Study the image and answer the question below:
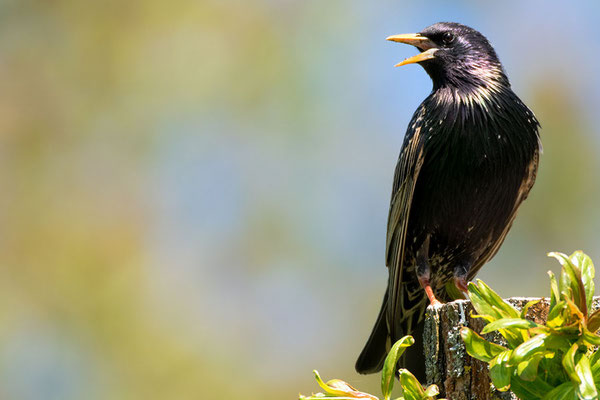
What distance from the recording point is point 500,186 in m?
3.71

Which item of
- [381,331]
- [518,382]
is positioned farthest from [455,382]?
[381,331]

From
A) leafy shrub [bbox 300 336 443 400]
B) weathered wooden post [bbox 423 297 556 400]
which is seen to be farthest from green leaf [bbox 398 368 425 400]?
weathered wooden post [bbox 423 297 556 400]

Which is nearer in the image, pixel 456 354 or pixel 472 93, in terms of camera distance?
pixel 456 354

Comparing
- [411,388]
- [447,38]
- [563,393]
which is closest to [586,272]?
[563,393]

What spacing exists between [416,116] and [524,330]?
250 cm

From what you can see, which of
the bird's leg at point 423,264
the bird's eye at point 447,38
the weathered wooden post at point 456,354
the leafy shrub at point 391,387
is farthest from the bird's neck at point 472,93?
the leafy shrub at point 391,387

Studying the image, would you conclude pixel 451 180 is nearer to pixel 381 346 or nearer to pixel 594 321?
pixel 381 346

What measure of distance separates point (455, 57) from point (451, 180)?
83 cm

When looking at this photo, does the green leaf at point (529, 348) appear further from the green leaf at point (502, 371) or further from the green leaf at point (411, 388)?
the green leaf at point (411, 388)

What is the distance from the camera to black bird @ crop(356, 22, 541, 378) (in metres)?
3.68

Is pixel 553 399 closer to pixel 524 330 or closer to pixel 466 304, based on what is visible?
pixel 524 330

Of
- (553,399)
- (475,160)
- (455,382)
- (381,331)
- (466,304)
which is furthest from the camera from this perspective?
(381,331)

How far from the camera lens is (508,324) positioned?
63.0 inches

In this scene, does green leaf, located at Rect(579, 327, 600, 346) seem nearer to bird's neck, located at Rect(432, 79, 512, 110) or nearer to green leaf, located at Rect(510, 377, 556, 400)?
green leaf, located at Rect(510, 377, 556, 400)
